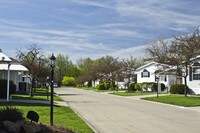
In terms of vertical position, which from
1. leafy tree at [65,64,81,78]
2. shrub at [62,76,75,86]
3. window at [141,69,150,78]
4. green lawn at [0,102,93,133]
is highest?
leafy tree at [65,64,81,78]

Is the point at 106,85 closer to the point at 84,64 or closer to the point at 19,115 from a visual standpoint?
the point at 84,64

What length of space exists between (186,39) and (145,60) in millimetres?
52363

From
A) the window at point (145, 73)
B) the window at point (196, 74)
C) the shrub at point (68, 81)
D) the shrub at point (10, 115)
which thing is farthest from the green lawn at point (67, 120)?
the shrub at point (68, 81)

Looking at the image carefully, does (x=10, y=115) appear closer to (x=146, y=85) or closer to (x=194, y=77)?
(x=194, y=77)

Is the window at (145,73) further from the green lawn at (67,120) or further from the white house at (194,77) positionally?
the green lawn at (67,120)

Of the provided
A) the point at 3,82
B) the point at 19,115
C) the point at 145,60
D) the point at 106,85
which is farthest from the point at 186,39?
the point at 145,60

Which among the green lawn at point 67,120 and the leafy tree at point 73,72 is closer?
the green lawn at point 67,120

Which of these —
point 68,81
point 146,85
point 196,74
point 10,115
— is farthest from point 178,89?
point 68,81

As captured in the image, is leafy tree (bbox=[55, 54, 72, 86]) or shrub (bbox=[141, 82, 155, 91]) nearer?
shrub (bbox=[141, 82, 155, 91])

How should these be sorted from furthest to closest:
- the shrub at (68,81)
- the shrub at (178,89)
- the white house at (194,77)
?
the shrub at (68,81), the shrub at (178,89), the white house at (194,77)

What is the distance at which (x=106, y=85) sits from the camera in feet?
263

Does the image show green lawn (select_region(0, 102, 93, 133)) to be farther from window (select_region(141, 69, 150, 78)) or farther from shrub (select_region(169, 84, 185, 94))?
window (select_region(141, 69, 150, 78))

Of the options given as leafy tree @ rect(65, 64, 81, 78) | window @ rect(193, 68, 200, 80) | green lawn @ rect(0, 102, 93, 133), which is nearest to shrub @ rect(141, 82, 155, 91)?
window @ rect(193, 68, 200, 80)

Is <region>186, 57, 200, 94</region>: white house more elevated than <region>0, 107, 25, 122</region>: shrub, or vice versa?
<region>186, 57, 200, 94</region>: white house
